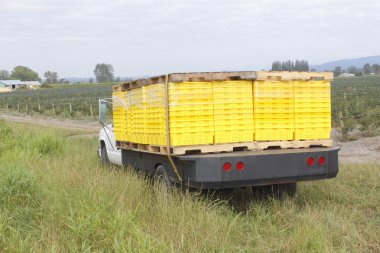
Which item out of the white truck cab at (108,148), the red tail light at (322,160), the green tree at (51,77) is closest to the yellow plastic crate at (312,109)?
the red tail light at (322,160)

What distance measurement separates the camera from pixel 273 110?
6.39 metres

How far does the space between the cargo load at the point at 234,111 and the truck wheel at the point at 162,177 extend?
28 centimetres

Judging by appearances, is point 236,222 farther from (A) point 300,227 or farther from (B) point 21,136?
(B) point 21,136

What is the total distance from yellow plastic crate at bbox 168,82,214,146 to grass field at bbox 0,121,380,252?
0.71 meters

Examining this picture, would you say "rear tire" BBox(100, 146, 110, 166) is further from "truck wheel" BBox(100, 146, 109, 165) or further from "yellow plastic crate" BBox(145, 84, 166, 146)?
"yellow plastic crate" BBox(145, 84, 166, 146)

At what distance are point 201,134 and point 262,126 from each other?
0.84 metres

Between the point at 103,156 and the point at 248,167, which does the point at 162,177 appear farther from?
the point at 103,156

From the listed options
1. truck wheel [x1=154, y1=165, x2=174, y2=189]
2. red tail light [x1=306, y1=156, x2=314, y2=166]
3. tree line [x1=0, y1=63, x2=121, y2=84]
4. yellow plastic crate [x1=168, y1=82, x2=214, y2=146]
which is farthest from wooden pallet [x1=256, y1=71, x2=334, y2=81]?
tree line [x1=0, y1=63, x2=121, y2=84]

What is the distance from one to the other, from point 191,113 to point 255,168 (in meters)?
1.01

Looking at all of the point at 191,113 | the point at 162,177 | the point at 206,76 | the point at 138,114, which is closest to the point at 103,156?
the point at 138,114

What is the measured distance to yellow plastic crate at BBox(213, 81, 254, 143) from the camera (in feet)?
20.1

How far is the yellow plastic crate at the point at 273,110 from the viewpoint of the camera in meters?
6.29

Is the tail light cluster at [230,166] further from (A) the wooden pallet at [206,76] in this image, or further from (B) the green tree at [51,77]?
(B) the green tree at [51,77]

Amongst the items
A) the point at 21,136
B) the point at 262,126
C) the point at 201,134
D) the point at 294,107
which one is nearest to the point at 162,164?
the point at 201,134
